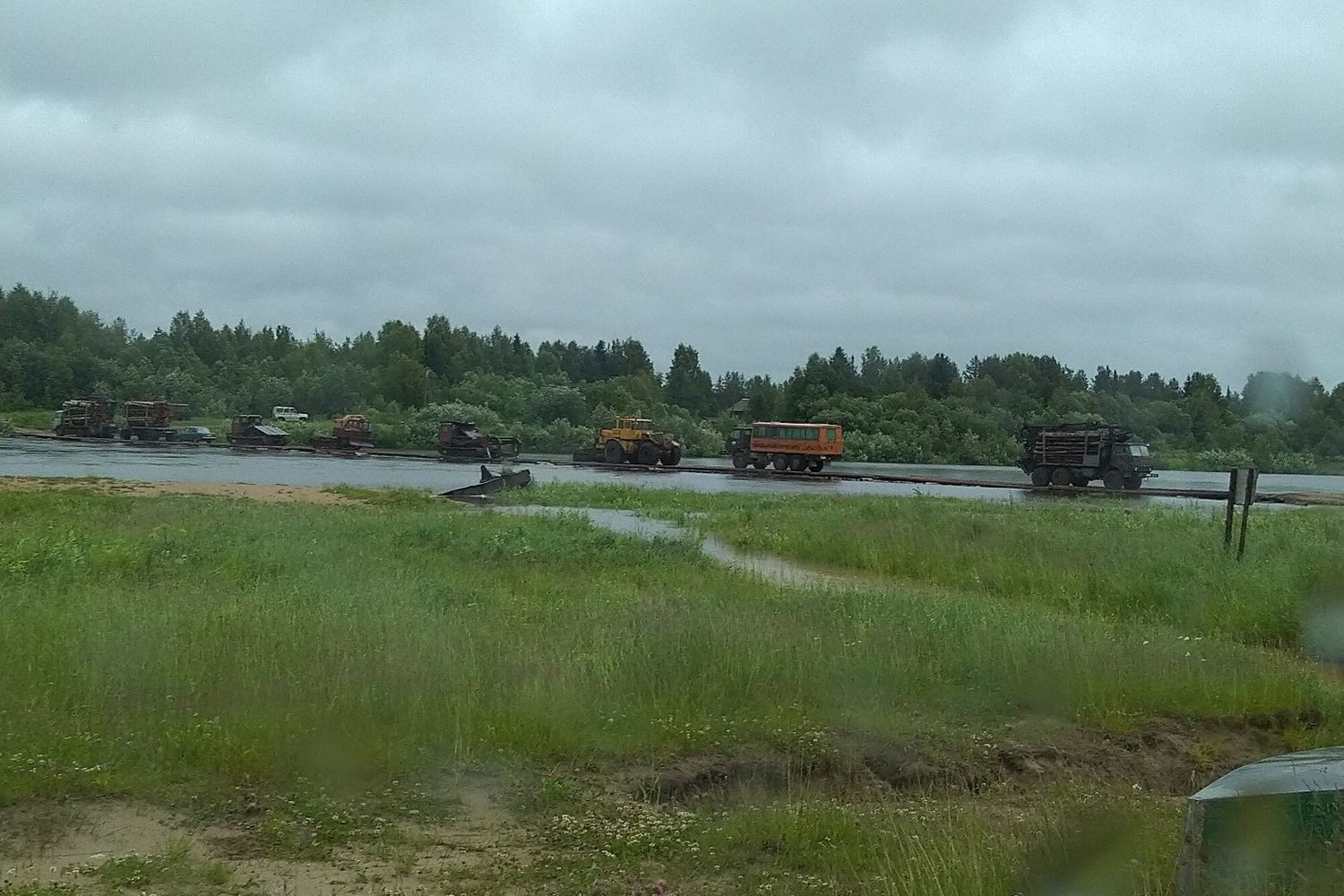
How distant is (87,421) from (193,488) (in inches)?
1899

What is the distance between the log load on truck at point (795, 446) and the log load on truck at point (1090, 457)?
10.2 meters

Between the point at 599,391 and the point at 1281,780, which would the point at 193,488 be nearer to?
the point at 1281,780

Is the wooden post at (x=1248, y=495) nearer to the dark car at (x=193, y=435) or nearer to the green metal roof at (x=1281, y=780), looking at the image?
the green metal roof at (x=1281, y=780)

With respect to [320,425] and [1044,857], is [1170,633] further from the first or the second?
[320,425]

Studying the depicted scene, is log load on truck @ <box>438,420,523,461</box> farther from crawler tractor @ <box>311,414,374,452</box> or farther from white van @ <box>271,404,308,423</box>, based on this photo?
white van @ <box>271,404,308,423</box>

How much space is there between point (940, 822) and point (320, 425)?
3188 inches

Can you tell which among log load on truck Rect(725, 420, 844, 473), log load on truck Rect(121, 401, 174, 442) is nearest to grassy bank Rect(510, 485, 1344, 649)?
log load on truck Rect(725, 420, 844, 473)

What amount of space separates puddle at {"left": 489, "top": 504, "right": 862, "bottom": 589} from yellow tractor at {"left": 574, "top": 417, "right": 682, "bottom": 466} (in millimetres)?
23542

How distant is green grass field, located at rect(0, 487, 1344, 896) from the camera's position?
5789mm

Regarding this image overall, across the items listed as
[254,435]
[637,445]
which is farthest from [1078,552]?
[254,435]

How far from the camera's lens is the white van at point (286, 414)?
284 feet

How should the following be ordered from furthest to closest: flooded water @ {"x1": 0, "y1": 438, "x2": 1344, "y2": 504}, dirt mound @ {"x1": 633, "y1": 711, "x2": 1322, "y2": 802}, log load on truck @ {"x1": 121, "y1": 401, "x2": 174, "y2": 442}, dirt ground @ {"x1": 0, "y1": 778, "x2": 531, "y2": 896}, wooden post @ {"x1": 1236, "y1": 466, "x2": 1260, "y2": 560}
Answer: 1. log load on truck @ {"x1": 121, "y1": 401, "x2": 174, "y2": 442}
2. flooded water @ {"x1": 0, "y1": 438, "x2": 1344, "y2": 504}
3. wooden post @ {"x1": 1236, "y1": 466, "x2": 1260, "y2": 560}
4. dirt mound @ {"x1": 633, "y1": 711, "x2": 1322, "y2": 802}
5. dirt ground @ {"x1": 0, "y1": 778, "x2": 531, "y2": 896}

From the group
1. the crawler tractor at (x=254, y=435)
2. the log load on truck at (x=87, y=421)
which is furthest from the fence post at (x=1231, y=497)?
the log load on truck at (x=87, y=421)

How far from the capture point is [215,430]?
79.1 metres
